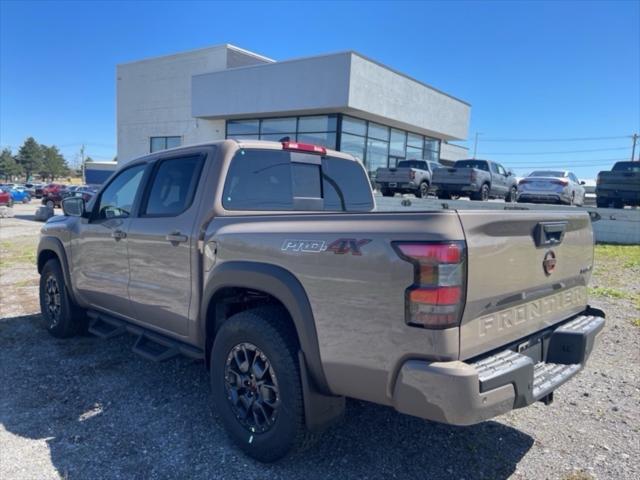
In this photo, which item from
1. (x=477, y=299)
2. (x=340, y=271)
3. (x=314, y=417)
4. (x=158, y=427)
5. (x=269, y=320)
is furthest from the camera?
(x=158, y=427)

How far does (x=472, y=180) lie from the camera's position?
17688mm

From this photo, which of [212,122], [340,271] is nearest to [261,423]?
[340,271]

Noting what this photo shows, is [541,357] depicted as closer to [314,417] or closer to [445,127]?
[314,417]

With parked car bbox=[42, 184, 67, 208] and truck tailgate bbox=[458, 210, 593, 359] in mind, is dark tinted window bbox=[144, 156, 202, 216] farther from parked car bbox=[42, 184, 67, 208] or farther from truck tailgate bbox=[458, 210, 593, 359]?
parked car bbox=[42, 184, 67, 208]

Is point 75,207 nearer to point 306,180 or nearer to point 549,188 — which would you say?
point 306,180

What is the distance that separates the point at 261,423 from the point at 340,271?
1205 millimetres

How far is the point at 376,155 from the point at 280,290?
25289 mm

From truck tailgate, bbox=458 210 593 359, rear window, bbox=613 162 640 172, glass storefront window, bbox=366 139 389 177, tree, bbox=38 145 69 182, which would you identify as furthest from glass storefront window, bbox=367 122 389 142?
tree, bbox=38 145 69 182

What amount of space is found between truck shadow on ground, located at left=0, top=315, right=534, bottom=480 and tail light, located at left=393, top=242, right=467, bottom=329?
1.29 meters

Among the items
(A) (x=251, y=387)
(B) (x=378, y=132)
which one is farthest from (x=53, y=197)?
(A) (x=251, y=387)

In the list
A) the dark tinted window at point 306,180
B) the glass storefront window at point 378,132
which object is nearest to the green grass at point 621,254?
the dark tinted window at point 306,180

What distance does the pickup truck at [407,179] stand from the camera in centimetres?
1870

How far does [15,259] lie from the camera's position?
35.9 ft

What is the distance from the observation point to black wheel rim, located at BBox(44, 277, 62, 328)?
5.27 metres
